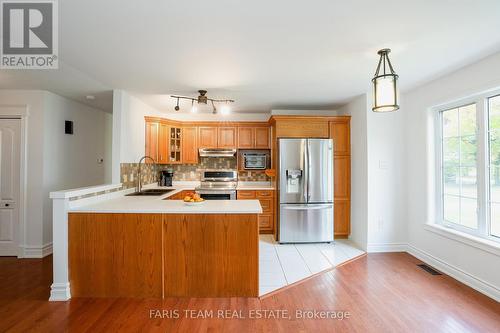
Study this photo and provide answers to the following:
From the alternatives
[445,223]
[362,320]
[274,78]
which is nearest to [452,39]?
[274,78]

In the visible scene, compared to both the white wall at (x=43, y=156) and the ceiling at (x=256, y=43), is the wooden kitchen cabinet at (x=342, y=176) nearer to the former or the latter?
the ceiling at (x=256, y=43)

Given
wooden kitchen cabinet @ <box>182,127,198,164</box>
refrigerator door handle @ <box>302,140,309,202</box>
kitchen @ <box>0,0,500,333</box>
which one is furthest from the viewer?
wooden kitchen cabinet @ <box>182,127,198,164</box>

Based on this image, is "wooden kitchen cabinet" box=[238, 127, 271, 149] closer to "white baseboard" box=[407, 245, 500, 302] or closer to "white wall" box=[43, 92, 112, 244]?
"white wall" box=[43, 92, 112, 244]

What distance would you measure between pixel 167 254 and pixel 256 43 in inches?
86.2

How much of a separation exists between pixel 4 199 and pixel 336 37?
4.79m

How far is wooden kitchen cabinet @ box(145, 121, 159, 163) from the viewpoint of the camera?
4383mm

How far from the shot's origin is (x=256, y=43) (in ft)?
7.22

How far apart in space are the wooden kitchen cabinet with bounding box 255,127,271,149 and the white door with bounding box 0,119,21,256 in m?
3.73

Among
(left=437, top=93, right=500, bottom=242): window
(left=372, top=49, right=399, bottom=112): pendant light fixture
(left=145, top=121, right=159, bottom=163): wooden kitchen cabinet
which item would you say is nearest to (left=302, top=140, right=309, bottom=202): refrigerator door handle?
(left=437, top=93, right=500, bottom=242): window

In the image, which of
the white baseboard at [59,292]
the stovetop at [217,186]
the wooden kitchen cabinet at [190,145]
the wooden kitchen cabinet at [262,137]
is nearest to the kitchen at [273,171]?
the white baseboard at [59,292]

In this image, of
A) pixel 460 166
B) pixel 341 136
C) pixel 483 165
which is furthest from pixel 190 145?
pixel 483 165

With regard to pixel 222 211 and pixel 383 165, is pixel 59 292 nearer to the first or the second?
pixel 222 211

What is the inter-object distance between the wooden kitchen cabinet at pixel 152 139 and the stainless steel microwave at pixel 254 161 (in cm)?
168

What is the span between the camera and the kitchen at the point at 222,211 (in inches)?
97.2
